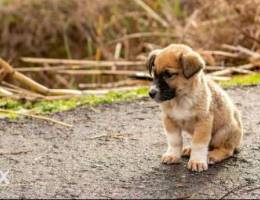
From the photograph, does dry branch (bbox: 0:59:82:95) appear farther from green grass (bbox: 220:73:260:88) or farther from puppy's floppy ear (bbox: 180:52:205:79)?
puppy's floppy ear (bbox: 180:52:205:79)

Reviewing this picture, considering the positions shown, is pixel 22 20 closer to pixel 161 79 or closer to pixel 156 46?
pixel 156 46

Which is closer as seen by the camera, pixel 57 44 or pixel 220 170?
pixel 220 170

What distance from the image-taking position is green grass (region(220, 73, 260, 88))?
8461 mm

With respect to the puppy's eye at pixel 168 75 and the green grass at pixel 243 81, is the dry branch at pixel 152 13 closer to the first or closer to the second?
the green grass at pixel 243 81

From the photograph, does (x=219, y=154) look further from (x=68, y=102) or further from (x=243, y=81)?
(x=243, y=81)

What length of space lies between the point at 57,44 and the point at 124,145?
7.66 m

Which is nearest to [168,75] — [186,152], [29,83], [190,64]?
[190,64]

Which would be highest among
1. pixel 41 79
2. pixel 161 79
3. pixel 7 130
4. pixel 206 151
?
pixel 161 79

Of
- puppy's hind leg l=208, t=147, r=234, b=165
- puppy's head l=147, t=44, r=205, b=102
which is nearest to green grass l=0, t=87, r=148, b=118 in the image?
puppy's hind leg l=208, t=147, r=234, b=165

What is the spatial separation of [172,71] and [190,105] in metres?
0.30

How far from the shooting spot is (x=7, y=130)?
6.67 metres

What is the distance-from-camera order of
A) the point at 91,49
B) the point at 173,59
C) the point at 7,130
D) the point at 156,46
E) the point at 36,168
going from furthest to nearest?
the point at 91,49
the point at 156,46
the point at 7,130
the point at 36,168
the point at 173,59

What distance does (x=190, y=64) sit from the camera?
4.93 metres

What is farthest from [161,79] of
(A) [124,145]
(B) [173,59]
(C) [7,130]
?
(C) [7,130]
